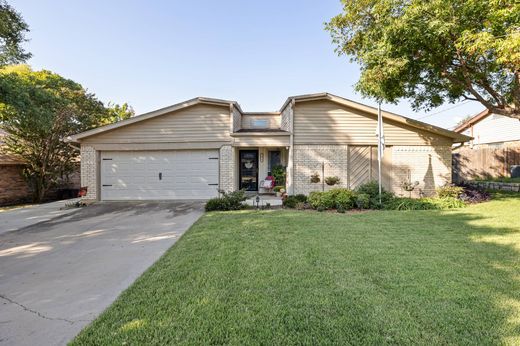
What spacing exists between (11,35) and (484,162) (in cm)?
2325

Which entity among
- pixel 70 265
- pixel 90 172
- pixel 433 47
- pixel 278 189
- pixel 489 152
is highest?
pixel 433 47

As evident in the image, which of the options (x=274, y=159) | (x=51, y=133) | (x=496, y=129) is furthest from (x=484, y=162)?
(x=51, y=133)

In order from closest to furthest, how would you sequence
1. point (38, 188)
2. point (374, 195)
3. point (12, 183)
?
point (374, 195) < point (12, 183) < point (38, 188)

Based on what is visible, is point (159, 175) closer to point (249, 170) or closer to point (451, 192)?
point (249, 170)

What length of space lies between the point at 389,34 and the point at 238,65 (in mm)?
9398

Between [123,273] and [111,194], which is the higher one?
[111,194]

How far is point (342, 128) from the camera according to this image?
10.6 m

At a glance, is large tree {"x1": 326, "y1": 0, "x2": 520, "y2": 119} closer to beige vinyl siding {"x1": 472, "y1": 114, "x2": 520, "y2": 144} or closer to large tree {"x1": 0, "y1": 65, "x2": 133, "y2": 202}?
beige vinyl siding {"x1": 472, "y1": 114, "x2": 520, "y2": 144}

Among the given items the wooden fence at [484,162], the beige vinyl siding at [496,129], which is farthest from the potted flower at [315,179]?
the beige vinyl siding at [496,129]

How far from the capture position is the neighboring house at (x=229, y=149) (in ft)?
34.5

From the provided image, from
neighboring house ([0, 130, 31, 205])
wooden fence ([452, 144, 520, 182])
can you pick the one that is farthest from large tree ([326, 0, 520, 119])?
neighboring house ([0, 130, 31, 205])

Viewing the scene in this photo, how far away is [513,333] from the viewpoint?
2191mm

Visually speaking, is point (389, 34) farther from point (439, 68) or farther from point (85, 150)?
point (85, 150)

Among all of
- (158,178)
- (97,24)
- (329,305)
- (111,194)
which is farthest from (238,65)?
(329,305)
